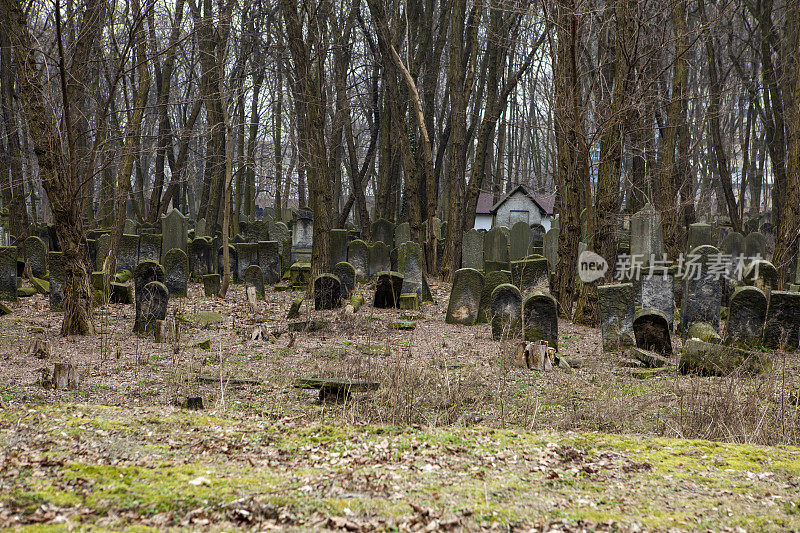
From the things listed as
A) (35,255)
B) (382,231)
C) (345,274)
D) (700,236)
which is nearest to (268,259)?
(345,274)

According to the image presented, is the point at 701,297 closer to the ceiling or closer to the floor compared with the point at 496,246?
closer to the floor

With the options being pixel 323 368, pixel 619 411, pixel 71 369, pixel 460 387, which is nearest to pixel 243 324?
pixel 323 368

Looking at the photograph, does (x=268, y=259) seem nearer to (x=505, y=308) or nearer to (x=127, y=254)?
(x=127, y=254)

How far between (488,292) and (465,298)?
1.29ft

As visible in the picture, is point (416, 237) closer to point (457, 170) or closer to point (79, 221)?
point (457, 170)

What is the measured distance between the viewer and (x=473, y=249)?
1756 cm

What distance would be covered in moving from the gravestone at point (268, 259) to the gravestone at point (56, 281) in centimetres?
479

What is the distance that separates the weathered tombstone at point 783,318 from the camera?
8812 millimetres

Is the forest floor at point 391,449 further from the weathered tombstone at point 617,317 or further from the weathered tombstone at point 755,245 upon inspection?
the weathered tombstone at point 755,245

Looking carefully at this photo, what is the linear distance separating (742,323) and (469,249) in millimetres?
9252

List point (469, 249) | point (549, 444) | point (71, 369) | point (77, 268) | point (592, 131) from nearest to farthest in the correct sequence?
point (549, 444) → point (71, 369) → point (77, 268) → point (592, 131) → point (469, 249)

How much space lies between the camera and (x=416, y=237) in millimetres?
16078

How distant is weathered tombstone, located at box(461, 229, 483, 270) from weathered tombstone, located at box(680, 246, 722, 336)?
735 cm

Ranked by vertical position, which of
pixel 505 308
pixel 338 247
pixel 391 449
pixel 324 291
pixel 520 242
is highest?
pixel 520 242
